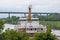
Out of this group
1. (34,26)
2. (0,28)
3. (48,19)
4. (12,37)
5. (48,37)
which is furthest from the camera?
(48,19)

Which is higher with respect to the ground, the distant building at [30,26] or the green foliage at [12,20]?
the distant building at [30,26]

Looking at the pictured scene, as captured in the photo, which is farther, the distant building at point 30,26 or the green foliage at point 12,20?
the green foliage at point 12,20

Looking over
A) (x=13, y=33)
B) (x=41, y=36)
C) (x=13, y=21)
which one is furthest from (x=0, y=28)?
(x=13, y=21)

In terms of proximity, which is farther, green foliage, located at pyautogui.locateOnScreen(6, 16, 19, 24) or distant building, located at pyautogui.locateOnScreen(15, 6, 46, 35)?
green foliage, located at pyautogui.locateOnScreen(6, 16, 19, 24)

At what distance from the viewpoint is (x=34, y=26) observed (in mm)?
15836

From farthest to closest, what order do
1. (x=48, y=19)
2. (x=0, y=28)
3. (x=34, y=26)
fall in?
(x=48, y=19)
(x=34, y=26)
(x=0, y=28)

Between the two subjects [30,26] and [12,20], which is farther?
[12,20]

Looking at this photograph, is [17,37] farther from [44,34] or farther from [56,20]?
[56,20]

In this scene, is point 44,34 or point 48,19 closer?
point 44,34

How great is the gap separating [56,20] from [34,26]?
18.8 m

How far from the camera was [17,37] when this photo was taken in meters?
8.75

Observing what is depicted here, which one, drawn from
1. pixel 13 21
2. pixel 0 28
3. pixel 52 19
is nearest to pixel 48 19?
pixel 52 19

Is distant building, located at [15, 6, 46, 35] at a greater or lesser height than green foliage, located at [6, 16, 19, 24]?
greater

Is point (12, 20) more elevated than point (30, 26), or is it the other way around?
point (30, 26)
